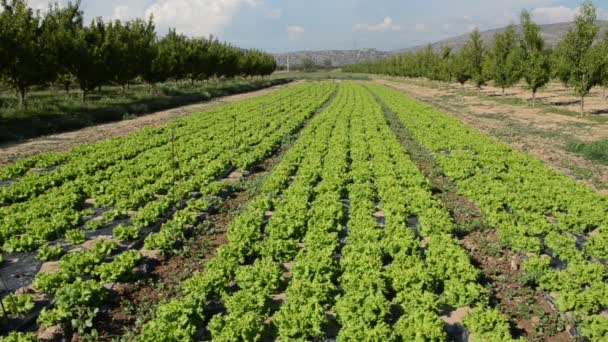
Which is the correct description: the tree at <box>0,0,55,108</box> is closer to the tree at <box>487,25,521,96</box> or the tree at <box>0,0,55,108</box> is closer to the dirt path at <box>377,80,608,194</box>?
the dirt path at <box>377,80,608,194</box>

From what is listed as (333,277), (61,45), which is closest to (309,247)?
(333,277)

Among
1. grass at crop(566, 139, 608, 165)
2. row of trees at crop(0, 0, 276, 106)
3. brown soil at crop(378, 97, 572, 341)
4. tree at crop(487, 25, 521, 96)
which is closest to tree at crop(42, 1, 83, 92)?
row of trees at crop(0, 0, 276, 106)

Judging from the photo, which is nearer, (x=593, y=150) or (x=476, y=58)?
(x=593, y=150)

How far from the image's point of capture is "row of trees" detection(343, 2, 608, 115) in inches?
1129

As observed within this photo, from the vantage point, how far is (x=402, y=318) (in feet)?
20.2

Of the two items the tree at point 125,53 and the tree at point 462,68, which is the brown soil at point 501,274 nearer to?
the tree at point 125,53

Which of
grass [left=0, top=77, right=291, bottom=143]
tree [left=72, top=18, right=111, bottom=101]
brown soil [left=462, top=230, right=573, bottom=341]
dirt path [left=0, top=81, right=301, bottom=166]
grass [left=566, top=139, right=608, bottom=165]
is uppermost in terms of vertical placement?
tree [left=72, top=18, right=111, bottom=101]

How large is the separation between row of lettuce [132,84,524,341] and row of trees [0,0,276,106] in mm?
18406

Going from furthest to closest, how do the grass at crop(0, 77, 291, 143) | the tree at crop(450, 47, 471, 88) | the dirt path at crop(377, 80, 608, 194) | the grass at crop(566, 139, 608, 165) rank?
the tree at crop(450, 47, 471, 88)
the grass at crop(0, 77, 291, 143)
the grass at crop(566, 139, 608, 165)
the dirt path at crop(377, 80, 608, 194)

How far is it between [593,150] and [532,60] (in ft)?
73.5

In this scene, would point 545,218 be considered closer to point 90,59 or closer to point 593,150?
point 593,150

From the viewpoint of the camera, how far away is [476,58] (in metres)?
53.5

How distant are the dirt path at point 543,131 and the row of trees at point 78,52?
2532 cm

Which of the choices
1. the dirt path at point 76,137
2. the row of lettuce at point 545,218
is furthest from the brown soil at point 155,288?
the dirt path at point 76,137
